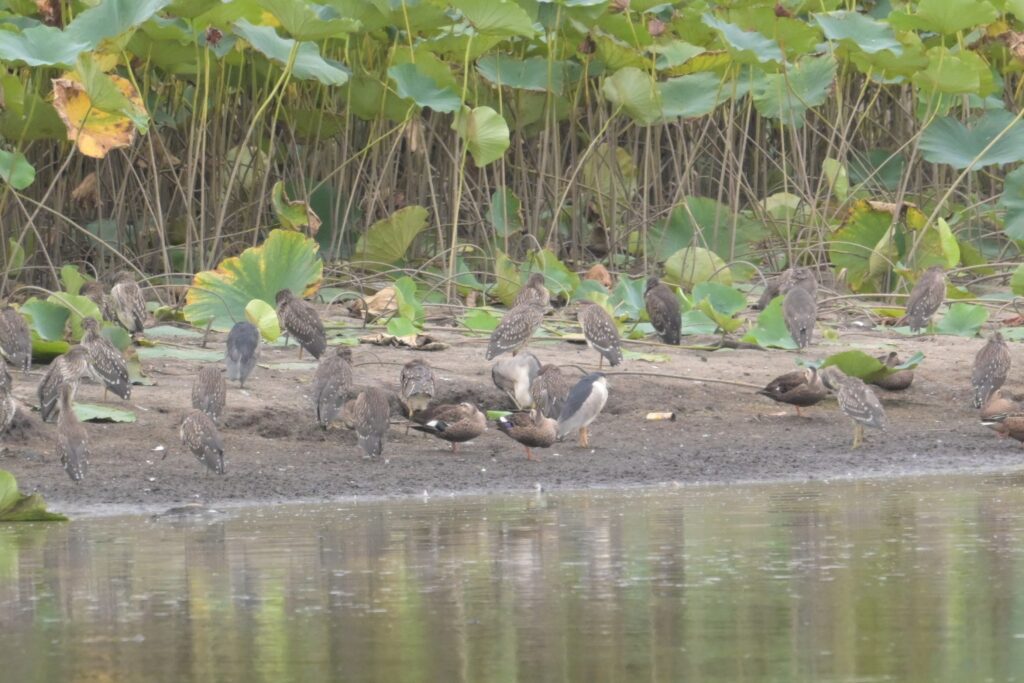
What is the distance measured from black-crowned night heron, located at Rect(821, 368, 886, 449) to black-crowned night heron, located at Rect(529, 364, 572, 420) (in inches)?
66.8

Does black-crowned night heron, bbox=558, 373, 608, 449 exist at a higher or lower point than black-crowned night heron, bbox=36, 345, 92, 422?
lower

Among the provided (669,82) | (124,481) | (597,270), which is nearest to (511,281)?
(597,270)

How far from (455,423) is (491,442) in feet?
1.60

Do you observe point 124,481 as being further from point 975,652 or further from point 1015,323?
point 1015,323

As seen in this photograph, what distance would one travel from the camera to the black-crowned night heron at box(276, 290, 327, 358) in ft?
41.1

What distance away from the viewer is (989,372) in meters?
12.6

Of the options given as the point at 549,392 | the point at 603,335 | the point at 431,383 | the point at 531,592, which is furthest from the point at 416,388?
the point at 531,592

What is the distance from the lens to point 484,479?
10.7 metres

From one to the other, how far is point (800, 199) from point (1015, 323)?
2.38 m

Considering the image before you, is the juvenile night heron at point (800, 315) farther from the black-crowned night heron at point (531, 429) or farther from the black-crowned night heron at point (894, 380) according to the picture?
the black-crowned night heron at point (531, 429)

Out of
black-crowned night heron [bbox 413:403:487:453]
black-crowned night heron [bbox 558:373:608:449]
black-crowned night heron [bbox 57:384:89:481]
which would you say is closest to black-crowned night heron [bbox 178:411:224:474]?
black-crowned night heron [bbox 57:384:89:481]

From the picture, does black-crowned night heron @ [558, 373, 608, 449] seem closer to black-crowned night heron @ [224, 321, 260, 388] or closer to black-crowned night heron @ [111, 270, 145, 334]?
black-crowned night heron @ [224, 321, 260, 388]

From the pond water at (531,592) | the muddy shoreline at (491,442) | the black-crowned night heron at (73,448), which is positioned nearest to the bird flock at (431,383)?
the black-crowned night heron at (73,448)

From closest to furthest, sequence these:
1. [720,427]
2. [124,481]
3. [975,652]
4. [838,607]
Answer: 1. [975,652]
2. [838,607]
3. [124,481]
4. [720,427]
